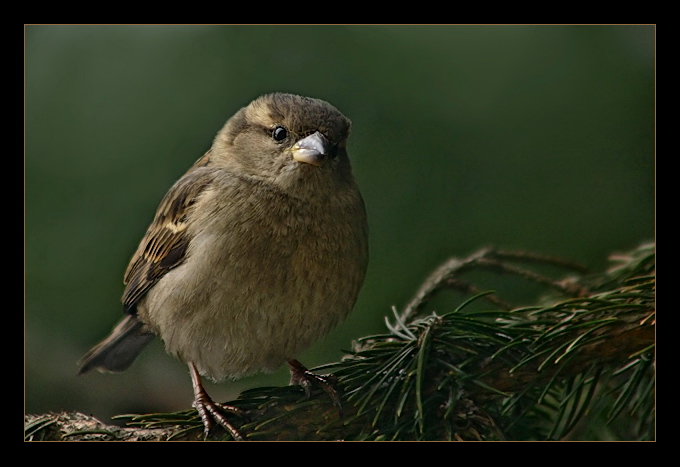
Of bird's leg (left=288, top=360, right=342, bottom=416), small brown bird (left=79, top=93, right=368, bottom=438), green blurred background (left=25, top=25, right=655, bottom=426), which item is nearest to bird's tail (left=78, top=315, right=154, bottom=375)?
green blurred background (left=25, top=25, right=655, bottom=426)

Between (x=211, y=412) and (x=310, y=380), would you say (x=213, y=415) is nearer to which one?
(x=211, y=412)

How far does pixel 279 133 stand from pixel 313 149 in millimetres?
156

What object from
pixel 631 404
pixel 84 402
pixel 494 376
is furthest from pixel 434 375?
pixel 84 402

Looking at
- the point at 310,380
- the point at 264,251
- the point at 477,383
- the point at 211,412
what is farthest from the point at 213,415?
the point at 477,383

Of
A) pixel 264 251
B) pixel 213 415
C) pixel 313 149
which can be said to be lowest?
pixel 213 415

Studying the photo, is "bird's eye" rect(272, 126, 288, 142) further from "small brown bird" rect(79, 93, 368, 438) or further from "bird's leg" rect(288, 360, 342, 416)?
"bird's leg" rect(288, 360, 342, 416)

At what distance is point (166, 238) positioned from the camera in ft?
8.04

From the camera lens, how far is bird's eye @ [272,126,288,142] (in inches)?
89.8

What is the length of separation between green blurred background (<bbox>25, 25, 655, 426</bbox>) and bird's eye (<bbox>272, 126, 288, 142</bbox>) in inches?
9.1

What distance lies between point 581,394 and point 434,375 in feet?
1.45

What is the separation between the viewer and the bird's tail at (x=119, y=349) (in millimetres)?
2584

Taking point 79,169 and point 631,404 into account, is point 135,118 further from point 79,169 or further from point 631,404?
point 631,404

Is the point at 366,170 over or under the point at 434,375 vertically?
over
